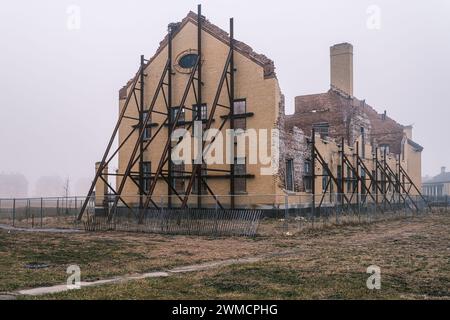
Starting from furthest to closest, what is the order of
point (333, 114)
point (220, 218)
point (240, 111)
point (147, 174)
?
point (333, 114) → point (147, 174) → point (240, 111) → point (220, 218)

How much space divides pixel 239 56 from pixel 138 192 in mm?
11582

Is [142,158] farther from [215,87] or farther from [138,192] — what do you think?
[215,87]

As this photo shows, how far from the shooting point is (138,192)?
34.6 m

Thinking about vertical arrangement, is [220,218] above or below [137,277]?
above

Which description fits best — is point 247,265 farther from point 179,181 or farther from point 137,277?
point 179,181

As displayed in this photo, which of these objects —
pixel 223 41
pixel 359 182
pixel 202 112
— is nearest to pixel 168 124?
pixel 202 112

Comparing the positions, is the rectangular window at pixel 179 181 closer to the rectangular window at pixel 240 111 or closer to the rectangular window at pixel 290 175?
the rectangular window at pixel 240 111

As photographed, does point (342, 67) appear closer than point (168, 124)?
No

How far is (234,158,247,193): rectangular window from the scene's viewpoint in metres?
30.3

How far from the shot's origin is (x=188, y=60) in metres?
33.7

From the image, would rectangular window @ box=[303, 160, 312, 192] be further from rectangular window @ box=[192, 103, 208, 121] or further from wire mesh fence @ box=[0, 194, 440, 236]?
rectangular window @ box=[192, 103, 208, 121]

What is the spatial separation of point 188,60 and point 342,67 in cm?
1933
